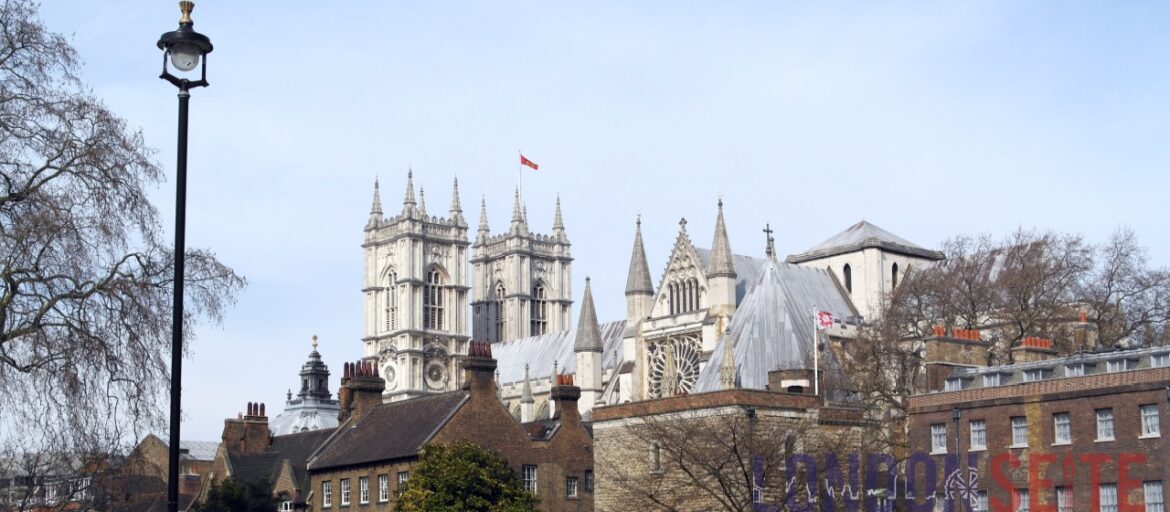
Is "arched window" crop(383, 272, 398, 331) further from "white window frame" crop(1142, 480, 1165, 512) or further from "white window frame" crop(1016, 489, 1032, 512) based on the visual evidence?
"white window frame" crop(1142, 480, 1165, 512)

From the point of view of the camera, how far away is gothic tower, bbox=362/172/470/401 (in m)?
162

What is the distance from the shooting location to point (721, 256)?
106188mm

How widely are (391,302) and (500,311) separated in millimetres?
14628

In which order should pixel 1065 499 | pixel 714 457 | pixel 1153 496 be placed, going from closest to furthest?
pixel 1153 496
pixel 1065 499
pixel 714 457

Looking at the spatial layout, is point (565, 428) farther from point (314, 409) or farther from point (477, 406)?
point (314, 409)

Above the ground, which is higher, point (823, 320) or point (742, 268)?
point (742, 268)

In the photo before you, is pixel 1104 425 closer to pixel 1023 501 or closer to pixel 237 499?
pixel 1023 501

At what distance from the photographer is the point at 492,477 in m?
54.6

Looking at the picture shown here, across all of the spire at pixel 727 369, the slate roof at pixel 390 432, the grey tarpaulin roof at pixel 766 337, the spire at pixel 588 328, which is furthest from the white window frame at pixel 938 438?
the spire at pixel 588 328

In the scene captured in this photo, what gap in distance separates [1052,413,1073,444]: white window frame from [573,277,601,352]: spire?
75448mm

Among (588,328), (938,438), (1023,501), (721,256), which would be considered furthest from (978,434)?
(588,328)

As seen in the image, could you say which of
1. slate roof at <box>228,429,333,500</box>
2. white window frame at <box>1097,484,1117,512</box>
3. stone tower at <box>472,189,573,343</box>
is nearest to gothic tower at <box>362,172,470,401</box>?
stone tower at <box>472,189,573,343</box>

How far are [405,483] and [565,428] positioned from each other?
36.3 feet

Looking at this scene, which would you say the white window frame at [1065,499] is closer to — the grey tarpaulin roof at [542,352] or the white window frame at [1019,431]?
the white window frame at [1019,431]
